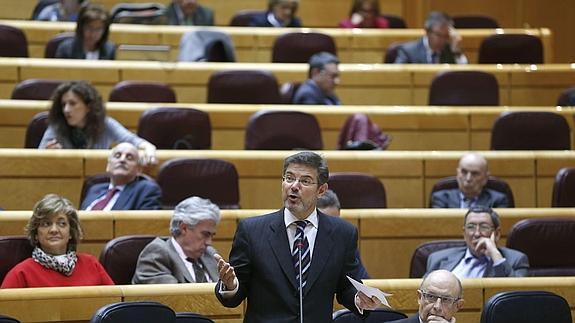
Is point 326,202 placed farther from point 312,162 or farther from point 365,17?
point 365,17

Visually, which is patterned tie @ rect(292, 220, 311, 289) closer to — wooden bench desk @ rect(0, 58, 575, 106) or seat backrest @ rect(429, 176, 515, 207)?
seat backrest @ rect(429, 176, 515, 207)

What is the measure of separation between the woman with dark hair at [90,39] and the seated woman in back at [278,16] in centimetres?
133

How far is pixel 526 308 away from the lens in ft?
13.2

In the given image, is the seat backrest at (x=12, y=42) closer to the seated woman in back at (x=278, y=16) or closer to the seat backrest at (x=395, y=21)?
the seated woman in back at (x=278, y=16)

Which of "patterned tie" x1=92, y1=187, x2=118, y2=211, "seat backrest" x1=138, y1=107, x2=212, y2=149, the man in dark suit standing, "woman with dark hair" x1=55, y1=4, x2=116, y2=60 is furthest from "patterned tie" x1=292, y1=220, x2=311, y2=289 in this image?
"woman with dark hair" x1=55, y1=4, x2=116, y2=60

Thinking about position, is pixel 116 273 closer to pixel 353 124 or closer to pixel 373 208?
pixel 373 208

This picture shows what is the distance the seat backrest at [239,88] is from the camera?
6.80 meters

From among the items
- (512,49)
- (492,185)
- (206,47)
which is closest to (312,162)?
(492,185)

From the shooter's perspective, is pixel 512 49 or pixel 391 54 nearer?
pixel 391 54

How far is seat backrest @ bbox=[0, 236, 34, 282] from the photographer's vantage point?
176 inches

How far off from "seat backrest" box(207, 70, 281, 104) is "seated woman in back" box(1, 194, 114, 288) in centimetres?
244

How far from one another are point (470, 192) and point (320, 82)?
57.7 inches

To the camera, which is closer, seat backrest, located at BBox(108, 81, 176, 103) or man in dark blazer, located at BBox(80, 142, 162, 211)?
man in dark blazer, located at BBox(80, 142, 162, 211)

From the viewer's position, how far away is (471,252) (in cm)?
485
